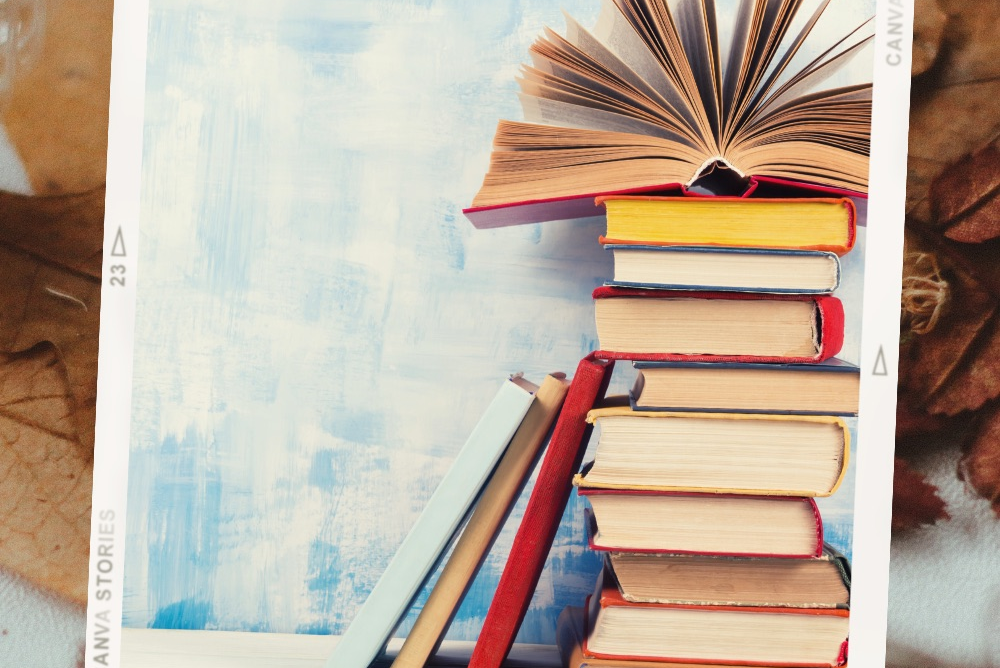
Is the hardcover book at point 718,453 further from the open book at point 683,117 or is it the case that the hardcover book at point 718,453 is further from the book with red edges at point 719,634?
the open book at point 683,117

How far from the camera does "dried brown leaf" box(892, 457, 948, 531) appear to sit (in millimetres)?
872

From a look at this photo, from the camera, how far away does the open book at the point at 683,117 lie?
69 cm

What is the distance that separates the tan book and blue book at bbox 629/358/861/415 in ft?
0.33

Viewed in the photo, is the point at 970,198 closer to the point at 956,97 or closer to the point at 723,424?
the point at 956,97

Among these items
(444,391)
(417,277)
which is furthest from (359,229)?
(444,391)

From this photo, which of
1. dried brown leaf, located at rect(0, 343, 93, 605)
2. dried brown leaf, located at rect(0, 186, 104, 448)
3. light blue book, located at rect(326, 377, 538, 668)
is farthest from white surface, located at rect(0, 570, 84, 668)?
light blue book, located at rect(326, 377, 538, 668)

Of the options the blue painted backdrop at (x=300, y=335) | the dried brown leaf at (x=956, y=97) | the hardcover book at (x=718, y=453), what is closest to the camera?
the hardcover book at (x=718, y=453)

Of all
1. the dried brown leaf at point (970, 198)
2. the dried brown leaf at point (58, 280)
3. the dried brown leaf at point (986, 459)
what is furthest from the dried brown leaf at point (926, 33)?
the dried brown leaf at point (58, 280)

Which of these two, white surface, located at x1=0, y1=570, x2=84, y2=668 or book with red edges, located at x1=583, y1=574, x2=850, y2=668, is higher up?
book with red edges, located at x1=583, y1=574, x2=850, y2=668

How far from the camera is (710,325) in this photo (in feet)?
2.19

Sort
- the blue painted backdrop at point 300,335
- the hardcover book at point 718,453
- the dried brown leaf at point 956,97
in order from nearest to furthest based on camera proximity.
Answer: the hardcover book at point 718,453 → the dried brown leaf at point 956,97 → the blue painted backdrop at point 300,335

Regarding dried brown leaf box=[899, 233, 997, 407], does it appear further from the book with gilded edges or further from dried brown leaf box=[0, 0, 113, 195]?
dried brown leaf box=[0, 0, 113, 195]

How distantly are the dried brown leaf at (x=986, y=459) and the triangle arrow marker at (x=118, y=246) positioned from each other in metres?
0.90

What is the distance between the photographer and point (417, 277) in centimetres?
95
